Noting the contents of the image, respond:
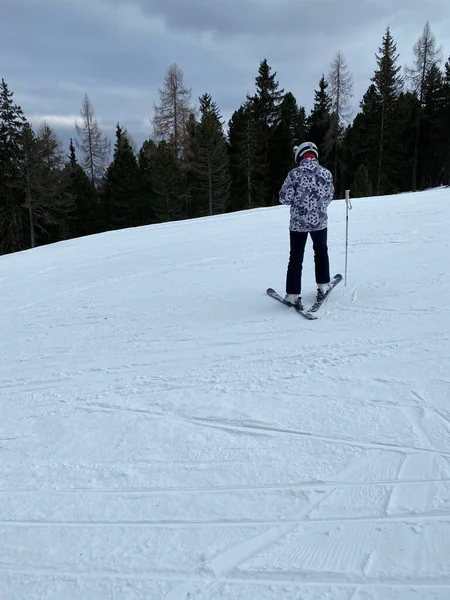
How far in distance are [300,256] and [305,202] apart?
25.8 inches

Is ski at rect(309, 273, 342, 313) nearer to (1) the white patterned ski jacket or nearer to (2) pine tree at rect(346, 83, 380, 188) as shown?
(1) the white patterned ski jacket

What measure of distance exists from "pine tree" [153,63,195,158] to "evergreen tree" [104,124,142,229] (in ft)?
12.4

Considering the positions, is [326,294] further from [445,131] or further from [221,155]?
[445,131]

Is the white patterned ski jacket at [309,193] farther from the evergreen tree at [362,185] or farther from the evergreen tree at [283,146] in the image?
the evergreen tree at [283,146]

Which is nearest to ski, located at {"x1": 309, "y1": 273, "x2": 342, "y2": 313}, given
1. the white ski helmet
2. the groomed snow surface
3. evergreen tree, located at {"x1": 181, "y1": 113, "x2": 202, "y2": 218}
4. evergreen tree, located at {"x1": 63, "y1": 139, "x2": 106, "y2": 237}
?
the groomed snow surface

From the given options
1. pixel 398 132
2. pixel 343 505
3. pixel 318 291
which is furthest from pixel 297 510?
pixel 398 132

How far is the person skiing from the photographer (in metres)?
5.35

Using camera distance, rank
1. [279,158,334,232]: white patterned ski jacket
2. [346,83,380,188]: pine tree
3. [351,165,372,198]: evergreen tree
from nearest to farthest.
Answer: [279,158,334,232]: white patterned ski jacket, [351,165,372,198]: evergreen tree, [346,83,380,188]: pine tree

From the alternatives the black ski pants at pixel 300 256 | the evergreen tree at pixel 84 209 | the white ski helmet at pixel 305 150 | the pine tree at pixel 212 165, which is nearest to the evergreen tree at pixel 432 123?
the pine tree at pixel 212 165

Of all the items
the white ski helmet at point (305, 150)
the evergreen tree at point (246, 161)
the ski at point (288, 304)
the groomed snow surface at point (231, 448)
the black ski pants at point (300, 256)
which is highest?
the evergreen tree at point (246, 161)

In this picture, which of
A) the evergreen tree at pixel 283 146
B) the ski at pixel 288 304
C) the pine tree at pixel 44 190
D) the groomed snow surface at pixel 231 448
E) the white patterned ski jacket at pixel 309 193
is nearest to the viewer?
the groomed snow surface at pixel 231 448

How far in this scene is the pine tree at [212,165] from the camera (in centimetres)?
3219

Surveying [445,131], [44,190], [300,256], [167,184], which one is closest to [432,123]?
[445,131]

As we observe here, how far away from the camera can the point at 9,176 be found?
1201 inches
